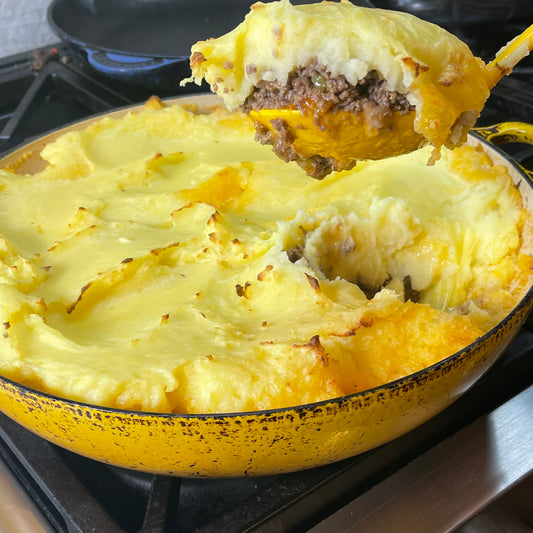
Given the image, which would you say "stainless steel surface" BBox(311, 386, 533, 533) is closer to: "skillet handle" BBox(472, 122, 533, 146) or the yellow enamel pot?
the yellow enamel pot

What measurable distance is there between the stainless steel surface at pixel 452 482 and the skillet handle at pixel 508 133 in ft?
2.08

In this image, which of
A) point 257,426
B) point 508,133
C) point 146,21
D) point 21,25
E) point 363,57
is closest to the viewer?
point 257,426

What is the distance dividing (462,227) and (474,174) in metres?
0.19

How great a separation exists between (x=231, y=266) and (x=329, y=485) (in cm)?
49

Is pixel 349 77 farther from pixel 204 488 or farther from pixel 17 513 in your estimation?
pixel 17 513

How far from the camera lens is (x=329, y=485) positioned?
105 cm

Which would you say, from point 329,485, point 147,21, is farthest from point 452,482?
point 147,21

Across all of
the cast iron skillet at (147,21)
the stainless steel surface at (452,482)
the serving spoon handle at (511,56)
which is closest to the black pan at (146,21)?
the cast iron skillet at (147,21)

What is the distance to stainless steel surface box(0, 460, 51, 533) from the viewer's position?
42.3 inches

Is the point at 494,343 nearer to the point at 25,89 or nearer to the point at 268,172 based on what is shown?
the point at 268,172

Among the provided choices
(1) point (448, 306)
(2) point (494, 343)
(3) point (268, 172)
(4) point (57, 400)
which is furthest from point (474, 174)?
(4) point (57, 400)

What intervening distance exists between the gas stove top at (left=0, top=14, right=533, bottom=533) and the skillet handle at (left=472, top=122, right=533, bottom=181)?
1.66 ft

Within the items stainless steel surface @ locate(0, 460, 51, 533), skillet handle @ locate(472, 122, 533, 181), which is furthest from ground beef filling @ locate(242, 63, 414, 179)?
stainless steel surface @ locate(0, 460, 51, 533)

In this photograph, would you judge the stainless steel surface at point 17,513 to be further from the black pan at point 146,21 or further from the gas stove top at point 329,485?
Result: the black pan at point 146,21
